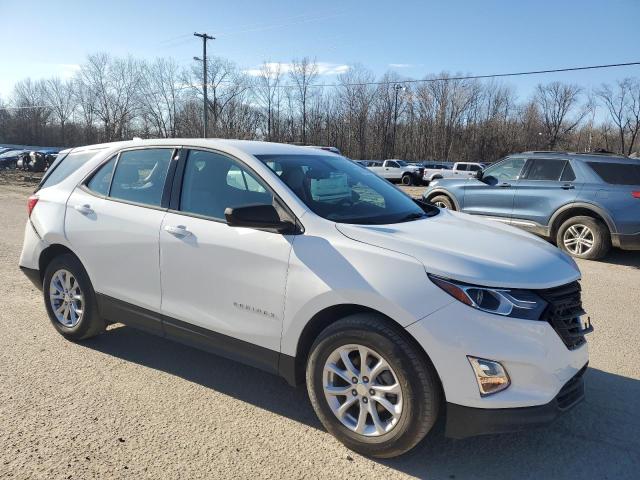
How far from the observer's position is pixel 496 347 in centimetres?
249

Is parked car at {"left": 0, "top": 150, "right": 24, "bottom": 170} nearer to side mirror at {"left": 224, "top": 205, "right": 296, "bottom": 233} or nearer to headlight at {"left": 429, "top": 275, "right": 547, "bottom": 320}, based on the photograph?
side mirror at {"left": 224, "top": 205, "right": 296, "bottom": 233}

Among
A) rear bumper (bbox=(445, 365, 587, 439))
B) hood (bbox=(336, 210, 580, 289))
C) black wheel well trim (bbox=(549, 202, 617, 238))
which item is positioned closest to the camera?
rear bumper (bbox=(445, 365, 587, 439))

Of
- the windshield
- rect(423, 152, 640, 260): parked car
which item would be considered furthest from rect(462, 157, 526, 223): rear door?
the windshield

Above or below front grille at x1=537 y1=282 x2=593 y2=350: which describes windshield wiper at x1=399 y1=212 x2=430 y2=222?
above

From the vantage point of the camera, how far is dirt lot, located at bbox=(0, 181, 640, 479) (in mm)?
2781

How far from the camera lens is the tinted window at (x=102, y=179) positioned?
13.9 feet

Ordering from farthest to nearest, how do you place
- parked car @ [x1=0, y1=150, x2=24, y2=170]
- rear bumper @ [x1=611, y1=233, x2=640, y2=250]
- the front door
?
1. parked car @ [x1=0, y1=150, x2=24, y2=170]
2. rear bumper @ [x1=611, y1=233, x2=640, y2=250]
3. the front door

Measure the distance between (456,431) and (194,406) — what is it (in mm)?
1764

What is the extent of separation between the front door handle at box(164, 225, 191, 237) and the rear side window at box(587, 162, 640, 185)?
7997 mm

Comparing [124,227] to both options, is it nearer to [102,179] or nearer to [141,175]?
[141,175]

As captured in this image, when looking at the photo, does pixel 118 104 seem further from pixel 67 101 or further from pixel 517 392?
pixel 517 392

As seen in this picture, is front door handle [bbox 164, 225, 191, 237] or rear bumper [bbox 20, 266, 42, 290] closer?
front door handle [bbox 164, 225, 191, 237]

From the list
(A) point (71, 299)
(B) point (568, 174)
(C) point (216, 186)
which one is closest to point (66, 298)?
(A) point (71, 299)

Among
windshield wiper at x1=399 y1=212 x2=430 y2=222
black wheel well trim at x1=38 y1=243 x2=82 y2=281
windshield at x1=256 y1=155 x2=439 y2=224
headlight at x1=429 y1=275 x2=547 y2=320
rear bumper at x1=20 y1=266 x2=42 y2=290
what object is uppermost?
windshield at x1=256 y1=155 x2=439 y2=224
